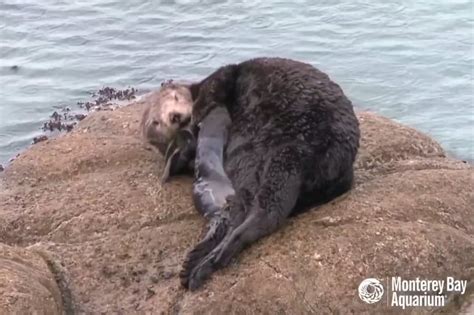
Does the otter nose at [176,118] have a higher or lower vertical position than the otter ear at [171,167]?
higher

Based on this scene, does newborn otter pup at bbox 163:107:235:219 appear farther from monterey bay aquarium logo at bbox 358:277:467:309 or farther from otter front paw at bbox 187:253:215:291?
monterey bay aquarium logo at bbox 358:277:467:309

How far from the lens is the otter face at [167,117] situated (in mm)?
7133

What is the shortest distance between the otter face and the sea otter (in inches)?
29.4

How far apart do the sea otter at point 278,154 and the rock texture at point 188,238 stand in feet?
0.34

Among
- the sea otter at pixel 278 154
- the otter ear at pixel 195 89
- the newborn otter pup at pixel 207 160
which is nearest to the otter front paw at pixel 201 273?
the sea otter at pixel 278 154

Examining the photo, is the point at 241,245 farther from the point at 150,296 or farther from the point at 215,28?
the point at 215,28

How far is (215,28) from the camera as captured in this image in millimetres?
14922

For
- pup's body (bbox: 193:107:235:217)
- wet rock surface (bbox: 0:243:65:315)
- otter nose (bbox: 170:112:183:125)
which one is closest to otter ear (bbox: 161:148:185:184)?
pup's body (bbox: 193:107:235:217)

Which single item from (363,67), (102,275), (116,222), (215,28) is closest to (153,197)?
(116,222)

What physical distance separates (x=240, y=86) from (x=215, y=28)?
8.41 meters

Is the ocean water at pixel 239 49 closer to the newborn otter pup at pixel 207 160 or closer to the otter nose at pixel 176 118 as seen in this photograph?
the otter nose at pixel 176 118

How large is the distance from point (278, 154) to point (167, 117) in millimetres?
1731

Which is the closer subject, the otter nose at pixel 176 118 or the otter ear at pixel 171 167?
the otter ear at pixel 171 167

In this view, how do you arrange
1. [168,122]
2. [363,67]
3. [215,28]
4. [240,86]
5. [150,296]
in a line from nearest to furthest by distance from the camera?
[150,296], [240,86], [168,122], [363,67], [215,28]
